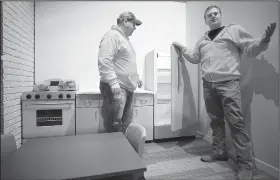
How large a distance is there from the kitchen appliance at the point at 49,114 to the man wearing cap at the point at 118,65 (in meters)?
0.73

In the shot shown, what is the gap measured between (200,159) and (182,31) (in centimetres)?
196

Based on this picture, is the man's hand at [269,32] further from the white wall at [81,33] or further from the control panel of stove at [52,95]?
the control panel of stove at [52,95]

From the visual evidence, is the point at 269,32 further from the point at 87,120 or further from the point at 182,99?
the point at 87,120

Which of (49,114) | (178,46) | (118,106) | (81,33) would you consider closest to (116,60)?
(118,106)

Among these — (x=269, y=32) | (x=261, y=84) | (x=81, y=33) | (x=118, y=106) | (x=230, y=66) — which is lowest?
(x=118, y=106)

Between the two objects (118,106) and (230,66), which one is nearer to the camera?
(230,66)

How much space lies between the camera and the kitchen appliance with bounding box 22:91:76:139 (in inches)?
71.8

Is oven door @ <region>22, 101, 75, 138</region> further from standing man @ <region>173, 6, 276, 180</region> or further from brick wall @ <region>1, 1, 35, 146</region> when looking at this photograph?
standing man @ <region>173, 6, 276, 180</region>

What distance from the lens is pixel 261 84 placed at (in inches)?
48.4

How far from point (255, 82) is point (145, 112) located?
1.20m

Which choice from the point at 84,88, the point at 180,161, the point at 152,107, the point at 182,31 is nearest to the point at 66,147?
the point at 180,161

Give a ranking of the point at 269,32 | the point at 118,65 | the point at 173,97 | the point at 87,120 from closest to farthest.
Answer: the point at 269,32, the point at 118,65, the point at 173,97, the point at 87,120

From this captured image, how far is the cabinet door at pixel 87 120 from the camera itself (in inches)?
76.2

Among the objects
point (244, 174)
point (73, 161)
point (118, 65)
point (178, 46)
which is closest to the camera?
point (73, 161)
